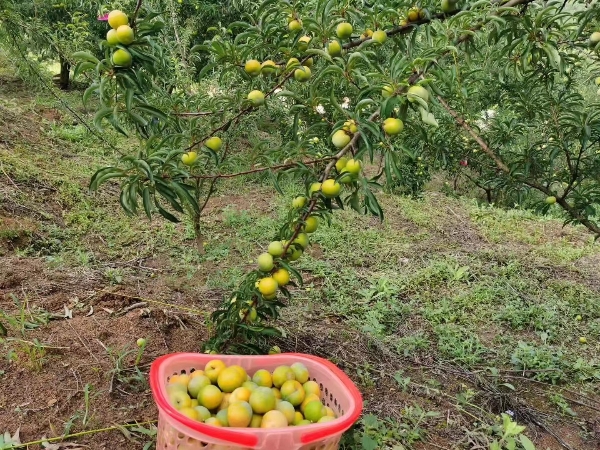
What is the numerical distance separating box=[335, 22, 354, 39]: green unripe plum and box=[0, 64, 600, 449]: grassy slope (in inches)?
55.4

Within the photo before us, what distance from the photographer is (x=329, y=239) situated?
414cm

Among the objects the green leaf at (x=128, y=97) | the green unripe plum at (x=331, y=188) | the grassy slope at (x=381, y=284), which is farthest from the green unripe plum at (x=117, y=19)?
the grassy slope at (x=381, y=284)

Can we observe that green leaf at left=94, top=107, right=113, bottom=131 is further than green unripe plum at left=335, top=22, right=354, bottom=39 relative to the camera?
No

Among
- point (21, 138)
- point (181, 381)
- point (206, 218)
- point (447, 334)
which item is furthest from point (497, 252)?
point (21, 138)

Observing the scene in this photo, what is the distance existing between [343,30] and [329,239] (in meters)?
2.69

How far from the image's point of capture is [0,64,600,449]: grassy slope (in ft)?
7.38

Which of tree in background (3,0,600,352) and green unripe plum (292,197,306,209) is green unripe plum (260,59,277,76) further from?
green unripe plum (292,197,306,209)

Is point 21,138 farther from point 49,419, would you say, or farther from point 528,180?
point 528,180

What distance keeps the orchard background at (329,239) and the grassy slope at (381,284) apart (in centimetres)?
2

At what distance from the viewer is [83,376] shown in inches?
75.1

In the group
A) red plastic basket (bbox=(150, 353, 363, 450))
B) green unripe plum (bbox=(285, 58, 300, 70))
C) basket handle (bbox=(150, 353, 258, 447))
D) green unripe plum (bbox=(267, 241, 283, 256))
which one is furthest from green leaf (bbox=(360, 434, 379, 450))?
green unripe plum (bbox=(285, 58, 300, 70))

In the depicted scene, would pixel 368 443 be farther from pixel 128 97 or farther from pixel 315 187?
pixel 128 97

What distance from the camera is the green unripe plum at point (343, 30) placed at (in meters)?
1.55

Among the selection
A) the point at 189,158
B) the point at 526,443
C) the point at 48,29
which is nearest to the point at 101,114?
the point at 189,158
